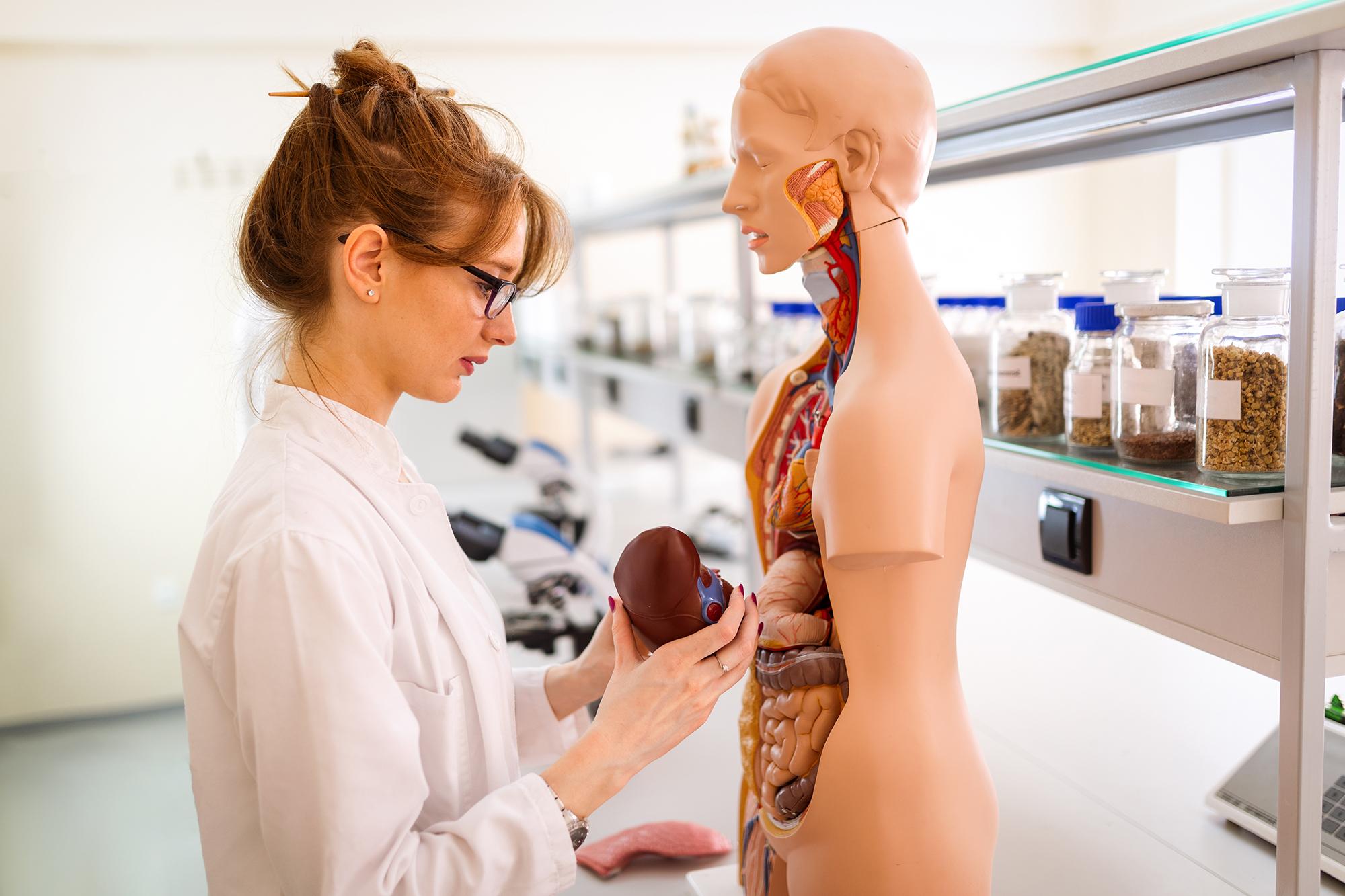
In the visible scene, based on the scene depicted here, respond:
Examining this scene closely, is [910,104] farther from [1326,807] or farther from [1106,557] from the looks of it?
[1326,807]

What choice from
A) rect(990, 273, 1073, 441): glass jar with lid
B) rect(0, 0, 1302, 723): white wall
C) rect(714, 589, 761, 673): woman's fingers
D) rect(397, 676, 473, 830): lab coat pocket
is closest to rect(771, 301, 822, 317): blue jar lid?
rect(0, 0, 1302, 723): white wall

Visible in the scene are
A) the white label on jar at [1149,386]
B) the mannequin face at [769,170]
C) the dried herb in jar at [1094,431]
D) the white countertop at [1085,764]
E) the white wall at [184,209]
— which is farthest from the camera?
the white wall at [184,209]

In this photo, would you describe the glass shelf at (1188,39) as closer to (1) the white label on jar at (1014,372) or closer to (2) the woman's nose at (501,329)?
(1) the white label on jar at (1014,372)

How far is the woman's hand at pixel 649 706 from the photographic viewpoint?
93 cm

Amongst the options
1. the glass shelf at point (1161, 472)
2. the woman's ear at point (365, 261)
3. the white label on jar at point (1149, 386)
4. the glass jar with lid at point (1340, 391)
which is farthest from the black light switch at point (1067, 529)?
the woman's ear at point (365, 261)

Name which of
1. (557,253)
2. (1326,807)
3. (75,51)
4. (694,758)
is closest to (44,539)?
(75,51)

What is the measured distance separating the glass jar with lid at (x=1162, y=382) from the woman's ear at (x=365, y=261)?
2.58 ft

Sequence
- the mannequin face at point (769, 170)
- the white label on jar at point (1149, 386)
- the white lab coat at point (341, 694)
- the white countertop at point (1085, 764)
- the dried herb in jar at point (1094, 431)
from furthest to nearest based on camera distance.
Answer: the white countertop at point (1085, 764)
the dried herb in jar at point (1094, 431)
the white label on jar at point (1149, 386)
the mannequin face at point (769, 170)
the white lab coat at point (341, 694)

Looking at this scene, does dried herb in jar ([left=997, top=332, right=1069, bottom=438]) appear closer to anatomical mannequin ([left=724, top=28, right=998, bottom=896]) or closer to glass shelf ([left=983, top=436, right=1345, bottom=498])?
glass shelf ([left=983, top=436, right=1345, bottom=498])

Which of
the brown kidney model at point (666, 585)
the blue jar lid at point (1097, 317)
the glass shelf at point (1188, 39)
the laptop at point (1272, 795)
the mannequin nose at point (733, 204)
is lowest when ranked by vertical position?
the laptop at point (1272, 795)

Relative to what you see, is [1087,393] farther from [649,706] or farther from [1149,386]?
[649,706]

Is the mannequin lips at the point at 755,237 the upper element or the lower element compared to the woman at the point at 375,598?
upper

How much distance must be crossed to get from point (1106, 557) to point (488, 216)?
834 millimetres

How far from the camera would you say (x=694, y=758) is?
6.24 feet
